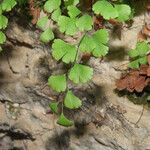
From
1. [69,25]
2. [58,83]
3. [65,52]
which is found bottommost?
[58,83]

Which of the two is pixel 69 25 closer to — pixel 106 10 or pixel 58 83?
pixel 106 10

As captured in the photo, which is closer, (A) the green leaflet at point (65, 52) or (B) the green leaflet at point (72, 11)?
(A) the green leaflet at point (65, 52)

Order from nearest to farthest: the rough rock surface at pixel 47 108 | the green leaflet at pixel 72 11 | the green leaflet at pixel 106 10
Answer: the green leaflet at pixel 106 10
the green leaflet at pixel 72 11
the rough rock surface at pixel 47 108

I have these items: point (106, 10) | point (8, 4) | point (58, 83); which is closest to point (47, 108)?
point (58, 83)

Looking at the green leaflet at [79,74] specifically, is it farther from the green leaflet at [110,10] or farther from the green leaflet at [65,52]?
the green leaflet at [110,10]

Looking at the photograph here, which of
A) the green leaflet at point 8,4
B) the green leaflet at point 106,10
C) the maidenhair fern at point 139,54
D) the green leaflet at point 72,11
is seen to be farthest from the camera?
the maidenhair fern at point 139,54

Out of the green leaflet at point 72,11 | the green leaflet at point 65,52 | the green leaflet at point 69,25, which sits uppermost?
the green leaflet at point 72,11

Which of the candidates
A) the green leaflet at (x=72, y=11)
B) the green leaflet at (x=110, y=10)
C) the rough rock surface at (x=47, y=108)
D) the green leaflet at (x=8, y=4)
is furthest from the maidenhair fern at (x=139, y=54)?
the green leaflet at (x=8, y=4)

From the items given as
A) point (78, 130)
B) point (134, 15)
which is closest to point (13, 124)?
point (78, 130)

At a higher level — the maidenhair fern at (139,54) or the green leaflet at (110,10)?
the green leaflet at (110,10)
